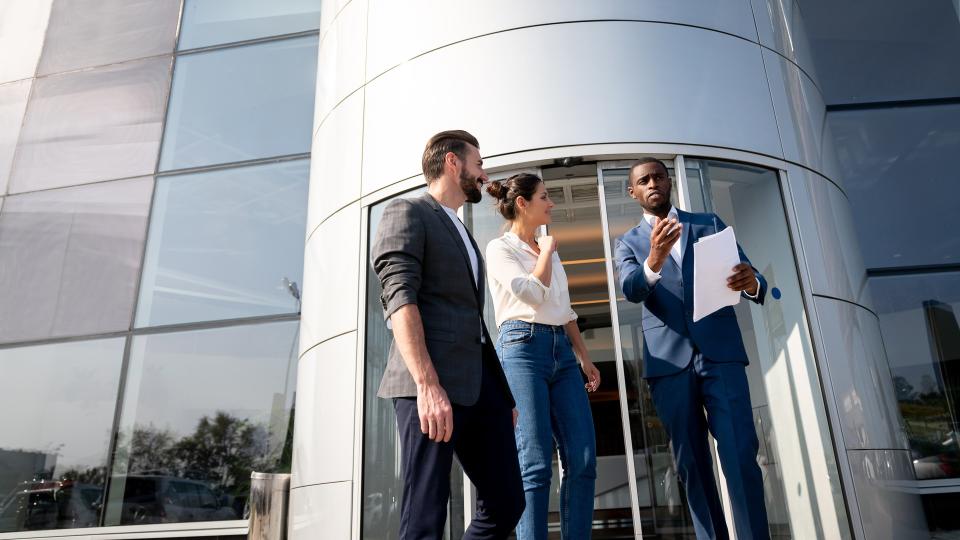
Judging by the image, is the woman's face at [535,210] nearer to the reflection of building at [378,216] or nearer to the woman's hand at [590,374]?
the woman's hand at [590,374]

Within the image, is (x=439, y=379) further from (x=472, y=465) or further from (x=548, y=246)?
(x=548, y=246)

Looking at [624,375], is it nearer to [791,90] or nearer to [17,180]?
[791,90]

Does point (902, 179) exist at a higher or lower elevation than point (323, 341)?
higher

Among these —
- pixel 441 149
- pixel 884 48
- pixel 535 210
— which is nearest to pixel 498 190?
pixel 535 210

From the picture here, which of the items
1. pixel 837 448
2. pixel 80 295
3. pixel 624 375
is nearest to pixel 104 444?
pixel 80 295

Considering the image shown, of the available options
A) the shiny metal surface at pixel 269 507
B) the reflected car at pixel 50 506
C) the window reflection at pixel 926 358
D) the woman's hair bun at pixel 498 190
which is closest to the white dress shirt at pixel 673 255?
the woman's hair bun at pixel 498 190

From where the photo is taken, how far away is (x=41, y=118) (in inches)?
320

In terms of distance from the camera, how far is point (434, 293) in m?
1.93

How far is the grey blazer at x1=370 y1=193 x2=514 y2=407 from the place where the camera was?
1.83m

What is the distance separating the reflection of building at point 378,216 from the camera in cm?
381

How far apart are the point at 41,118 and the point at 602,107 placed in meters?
7.58

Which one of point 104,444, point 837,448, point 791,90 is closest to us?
point 837,448

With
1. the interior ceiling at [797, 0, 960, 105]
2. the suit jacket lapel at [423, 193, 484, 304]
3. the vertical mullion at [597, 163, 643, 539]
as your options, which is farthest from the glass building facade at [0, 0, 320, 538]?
the interior ceiling at [797, 0, 960, 105]

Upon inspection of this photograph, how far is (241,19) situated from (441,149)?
A: 6780 millimetres
